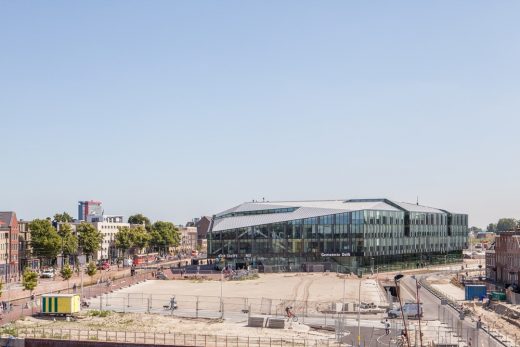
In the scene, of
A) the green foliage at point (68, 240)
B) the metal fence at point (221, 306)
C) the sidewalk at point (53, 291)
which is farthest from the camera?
the green foliage at point (68, 240)

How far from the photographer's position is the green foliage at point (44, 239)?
153 meters

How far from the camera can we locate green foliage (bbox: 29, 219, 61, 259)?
153 m

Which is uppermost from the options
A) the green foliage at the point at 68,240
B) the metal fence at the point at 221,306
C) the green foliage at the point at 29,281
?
the green foliage at the point at 68,240

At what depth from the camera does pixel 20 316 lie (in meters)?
79.1

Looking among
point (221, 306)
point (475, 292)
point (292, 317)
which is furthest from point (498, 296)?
point (221, 306)

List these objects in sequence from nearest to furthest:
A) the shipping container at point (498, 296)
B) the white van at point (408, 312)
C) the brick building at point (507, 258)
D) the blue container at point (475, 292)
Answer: the white van at point (408, 312) → the shipping container at point (498, 296) → the blue container at point (475, 292) → the brick building at point (507, 258)

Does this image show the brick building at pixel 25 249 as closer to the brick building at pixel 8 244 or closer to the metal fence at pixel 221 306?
the brick building at pixel 8 244

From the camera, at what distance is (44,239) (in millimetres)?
153250

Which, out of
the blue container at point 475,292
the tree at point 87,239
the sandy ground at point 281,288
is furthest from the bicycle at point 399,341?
the tree at point 87,239

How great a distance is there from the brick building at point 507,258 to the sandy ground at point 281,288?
22352mm

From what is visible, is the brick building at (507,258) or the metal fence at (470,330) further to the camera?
the brick building at (507,258)

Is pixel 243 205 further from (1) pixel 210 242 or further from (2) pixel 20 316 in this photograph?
(2) pixel 20 316

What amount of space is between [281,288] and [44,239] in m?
63.8

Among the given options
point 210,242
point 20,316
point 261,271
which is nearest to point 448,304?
point 20,316
